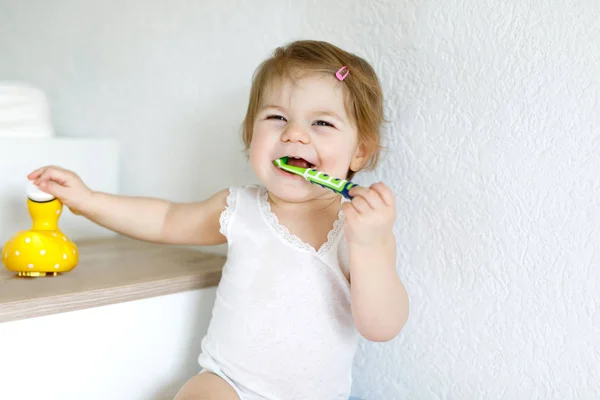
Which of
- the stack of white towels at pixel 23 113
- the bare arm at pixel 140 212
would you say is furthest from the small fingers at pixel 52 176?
the stack of white towels at pixel 23 113

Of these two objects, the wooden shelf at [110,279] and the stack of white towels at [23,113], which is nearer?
the wooden shelf at [110,279]

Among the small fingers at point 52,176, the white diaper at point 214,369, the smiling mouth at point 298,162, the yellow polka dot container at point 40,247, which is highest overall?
the smiling mouth at point 298,162

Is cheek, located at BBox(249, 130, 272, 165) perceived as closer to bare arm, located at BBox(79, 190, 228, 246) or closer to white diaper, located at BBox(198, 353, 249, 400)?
bare arm, located at BBox(79, 190, 228, 246)

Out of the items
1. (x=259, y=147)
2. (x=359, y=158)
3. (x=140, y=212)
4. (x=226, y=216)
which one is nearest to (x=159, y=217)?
(x=140, y=212)

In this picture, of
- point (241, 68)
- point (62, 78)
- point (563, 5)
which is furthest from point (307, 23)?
point (62, 78)

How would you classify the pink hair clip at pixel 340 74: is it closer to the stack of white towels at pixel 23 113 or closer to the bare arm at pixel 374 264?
the bare arm at pixel 374 264

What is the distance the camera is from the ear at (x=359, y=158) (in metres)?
0.92

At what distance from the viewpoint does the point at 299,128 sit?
0.86m

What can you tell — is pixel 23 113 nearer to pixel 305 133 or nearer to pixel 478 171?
pixel 305 133

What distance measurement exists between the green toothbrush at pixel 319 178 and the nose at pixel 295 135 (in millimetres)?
33

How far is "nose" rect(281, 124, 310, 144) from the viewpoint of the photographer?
85 cm

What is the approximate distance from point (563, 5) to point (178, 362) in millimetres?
756

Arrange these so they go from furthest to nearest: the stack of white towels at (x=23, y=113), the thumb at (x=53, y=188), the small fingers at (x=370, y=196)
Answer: the stack of white towels at (x=23, y=113)
the thumb at (x=53, y=188)
the small fingers at (x=370, y=196)

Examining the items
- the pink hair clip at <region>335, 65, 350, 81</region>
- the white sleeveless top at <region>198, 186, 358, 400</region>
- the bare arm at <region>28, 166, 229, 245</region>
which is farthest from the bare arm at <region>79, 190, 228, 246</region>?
the pink hair clip at <region>335, 65, 350, 81</region>
